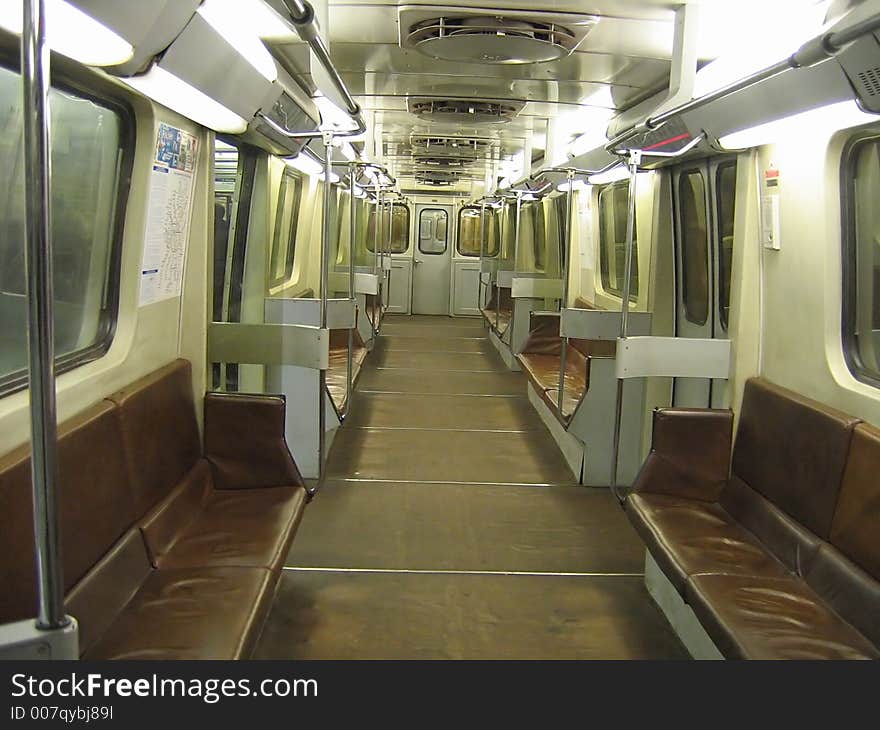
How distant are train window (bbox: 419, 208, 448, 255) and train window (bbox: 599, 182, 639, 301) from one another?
859cm

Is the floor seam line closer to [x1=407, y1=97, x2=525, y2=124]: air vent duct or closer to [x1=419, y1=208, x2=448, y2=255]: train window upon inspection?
[x1=407, y1=97, x2=525, y2=124]: air vent duct

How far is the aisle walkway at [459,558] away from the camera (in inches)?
134

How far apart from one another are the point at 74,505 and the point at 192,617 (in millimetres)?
473

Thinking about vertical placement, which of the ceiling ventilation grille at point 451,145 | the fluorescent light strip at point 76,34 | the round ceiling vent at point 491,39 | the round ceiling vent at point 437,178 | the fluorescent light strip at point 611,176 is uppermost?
the round ceiling vent at point 437,178

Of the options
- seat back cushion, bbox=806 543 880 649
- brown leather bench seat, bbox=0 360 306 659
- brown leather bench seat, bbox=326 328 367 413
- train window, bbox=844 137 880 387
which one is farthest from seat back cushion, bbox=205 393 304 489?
train window, bbox=844 137 880 387

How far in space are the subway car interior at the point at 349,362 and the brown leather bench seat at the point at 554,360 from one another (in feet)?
1.59

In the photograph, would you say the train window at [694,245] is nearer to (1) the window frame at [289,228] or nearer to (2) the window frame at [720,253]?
(2) the window frame at [720,253]

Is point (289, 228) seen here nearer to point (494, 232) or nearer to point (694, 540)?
point (694, 540)

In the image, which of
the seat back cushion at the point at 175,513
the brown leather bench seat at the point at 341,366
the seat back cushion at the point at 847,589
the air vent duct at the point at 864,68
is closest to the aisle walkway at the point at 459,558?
the brown leather bench seat at the point at 341,366

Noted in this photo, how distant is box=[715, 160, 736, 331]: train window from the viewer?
4.77 metres

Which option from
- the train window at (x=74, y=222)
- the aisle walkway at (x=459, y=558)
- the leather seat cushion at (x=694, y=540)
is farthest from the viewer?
the aisle walkway at (x=459, y=558)

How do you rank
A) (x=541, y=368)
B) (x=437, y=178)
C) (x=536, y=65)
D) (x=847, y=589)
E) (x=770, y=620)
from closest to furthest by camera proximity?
1. (x=770, y=620)
2. (x=847, y=589)
3. (x=536, y=65)
4. (x=541, y=368)
5. (x=437, y=178)

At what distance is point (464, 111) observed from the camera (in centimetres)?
564

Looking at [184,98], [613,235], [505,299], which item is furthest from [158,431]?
[505,299]
